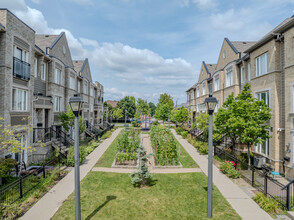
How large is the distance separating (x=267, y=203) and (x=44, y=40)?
22.9 m

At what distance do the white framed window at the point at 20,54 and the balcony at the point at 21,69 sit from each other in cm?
40

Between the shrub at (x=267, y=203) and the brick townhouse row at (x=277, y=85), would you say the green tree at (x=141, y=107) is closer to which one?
the brick townhouse row at (x=277, y=85)

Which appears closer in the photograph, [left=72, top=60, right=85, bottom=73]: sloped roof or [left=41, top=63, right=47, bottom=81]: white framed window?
[left=41, top=63, right=47, bottom=81]: white framed window

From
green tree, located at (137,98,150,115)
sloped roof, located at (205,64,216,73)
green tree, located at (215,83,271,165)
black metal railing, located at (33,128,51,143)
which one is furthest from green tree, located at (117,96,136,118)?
green tree, located at (215,83,271,165)

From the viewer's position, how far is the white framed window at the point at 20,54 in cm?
1151

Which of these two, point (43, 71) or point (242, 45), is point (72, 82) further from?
point (242, 45)

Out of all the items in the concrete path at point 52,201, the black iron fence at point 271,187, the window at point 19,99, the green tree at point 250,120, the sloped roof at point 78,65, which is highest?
the sloped roof at point 78,65

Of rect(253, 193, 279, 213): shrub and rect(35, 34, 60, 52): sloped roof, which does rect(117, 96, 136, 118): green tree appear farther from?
rect(253, 193, 279, 213): shrub

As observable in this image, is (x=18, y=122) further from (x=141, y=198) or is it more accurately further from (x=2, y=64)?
(x=141, y=198)

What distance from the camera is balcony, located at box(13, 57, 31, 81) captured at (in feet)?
36.9

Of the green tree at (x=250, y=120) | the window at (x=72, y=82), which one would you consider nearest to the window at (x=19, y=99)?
the window at (x=72, y=82)

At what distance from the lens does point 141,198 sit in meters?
7.77

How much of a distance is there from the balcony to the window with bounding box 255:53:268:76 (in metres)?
16.9

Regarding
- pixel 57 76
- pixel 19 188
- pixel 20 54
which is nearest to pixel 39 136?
pixel 20 54
